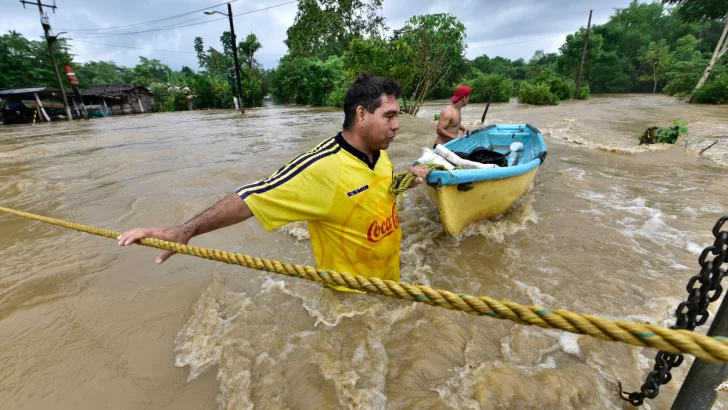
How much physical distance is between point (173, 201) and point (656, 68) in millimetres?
45417

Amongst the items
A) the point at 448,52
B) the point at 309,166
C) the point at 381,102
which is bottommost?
the point at 309,166

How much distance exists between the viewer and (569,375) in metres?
1.97

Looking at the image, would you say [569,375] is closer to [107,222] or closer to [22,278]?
[22,278]

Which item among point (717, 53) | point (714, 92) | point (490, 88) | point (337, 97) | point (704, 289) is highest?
point (717, 53)

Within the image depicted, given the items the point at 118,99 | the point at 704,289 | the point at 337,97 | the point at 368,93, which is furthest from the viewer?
the point at 118,99

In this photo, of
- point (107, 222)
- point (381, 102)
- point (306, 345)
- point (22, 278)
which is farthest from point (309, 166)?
point (107, 222)

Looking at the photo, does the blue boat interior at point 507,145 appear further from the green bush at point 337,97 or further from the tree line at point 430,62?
the green bush at point 337,97

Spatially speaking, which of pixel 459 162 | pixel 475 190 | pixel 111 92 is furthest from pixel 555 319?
pixel 111 92

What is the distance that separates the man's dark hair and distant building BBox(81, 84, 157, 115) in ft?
105

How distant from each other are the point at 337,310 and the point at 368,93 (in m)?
1.75

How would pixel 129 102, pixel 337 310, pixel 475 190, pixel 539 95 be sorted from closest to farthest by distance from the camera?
pixel 337 310, pixel 475 190, pixel 539 95, pixel 129 102

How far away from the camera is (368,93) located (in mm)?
1748

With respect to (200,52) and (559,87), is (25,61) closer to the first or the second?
(200,52)

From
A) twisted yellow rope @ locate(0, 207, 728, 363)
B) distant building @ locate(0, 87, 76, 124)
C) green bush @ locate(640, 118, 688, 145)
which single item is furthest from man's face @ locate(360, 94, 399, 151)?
distant building @ locate(0, 87, 76, 124)
